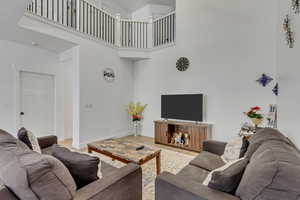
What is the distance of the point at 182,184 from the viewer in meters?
1.15

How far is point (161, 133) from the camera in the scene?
4172mm

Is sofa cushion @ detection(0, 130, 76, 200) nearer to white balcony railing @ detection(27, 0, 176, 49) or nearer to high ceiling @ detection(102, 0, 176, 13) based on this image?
white balcony railing @ detection(27, 0, 176, 49)

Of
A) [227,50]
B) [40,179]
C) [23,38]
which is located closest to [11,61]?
[23,38]

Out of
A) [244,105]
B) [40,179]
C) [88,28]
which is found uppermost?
[88,28]

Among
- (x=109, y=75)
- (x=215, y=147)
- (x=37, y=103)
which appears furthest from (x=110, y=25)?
(x=215, y=147)

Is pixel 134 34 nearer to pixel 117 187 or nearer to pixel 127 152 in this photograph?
pixel 127 152

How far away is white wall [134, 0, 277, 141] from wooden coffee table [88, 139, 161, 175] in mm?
2051

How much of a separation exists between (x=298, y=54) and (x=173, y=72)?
2883 millimetres

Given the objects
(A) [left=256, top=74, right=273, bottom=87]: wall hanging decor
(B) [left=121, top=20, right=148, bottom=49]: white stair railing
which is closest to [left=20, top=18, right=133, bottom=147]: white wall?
(B) [left=121, top=20, right=148, bottom=49]: white stair railing

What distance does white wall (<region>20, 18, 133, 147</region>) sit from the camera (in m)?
3.77

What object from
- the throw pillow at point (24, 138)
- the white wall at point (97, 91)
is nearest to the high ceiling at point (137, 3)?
the white wall at point (97, 91)

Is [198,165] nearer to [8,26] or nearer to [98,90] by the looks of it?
[98,90]

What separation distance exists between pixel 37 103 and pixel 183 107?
3.76 m

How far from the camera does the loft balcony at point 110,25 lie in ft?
10.8
